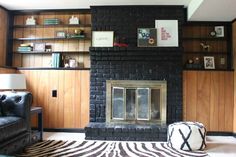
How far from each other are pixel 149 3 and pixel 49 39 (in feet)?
6.77

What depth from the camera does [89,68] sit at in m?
4.48

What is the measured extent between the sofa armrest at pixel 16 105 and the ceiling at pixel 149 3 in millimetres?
1869

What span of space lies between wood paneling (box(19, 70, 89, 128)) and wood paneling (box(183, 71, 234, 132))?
190 cm

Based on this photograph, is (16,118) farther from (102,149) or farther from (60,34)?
(60,34)

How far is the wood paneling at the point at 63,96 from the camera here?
451 cm

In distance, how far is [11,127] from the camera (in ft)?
9.17

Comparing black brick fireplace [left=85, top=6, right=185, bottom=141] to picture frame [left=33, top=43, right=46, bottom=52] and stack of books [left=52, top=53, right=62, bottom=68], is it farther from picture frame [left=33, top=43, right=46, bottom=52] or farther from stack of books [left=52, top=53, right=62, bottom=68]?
picture frame [left=33, top=43, right=46, bottom=52]

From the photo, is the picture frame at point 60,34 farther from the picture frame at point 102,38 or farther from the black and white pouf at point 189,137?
the black and white pouf at point 189,137

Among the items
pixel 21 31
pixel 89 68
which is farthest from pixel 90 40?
pixel 21 31

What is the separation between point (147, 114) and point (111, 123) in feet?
2.19

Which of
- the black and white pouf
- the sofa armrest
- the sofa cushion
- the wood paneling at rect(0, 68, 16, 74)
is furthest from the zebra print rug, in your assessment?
the wood paneling at rect(0, 68, 16, 74)

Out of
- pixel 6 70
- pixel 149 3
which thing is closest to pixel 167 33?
pixel 149 3

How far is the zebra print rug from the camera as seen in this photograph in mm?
3123

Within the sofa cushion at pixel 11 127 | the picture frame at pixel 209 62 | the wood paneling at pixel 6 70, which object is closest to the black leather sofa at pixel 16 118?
the sofa cushion at pixel 11 127
